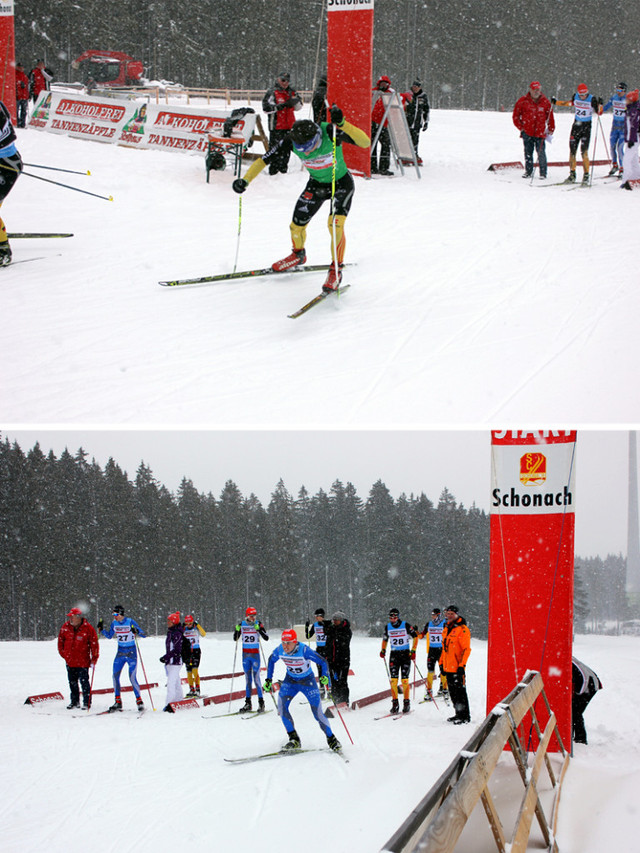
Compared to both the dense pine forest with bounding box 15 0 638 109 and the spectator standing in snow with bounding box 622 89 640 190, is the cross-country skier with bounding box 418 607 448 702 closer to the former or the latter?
the spectator standing in snow with bounding box 622 89 640 190

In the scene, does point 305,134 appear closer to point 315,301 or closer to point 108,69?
point 315,301

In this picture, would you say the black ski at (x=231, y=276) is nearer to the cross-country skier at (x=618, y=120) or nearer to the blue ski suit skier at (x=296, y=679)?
the blue ski suit skier at (x=296, y=679)

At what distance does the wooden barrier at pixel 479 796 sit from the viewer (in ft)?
6.47

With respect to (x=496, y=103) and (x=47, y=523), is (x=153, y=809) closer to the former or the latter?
(x=47, y=523)

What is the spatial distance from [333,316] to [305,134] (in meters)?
1.70

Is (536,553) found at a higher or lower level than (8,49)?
lower

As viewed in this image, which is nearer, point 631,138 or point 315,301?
point 315,301

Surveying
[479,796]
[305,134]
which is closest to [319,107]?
[305,134]

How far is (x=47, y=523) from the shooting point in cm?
3241

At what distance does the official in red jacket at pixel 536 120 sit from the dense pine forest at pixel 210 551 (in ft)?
85.2

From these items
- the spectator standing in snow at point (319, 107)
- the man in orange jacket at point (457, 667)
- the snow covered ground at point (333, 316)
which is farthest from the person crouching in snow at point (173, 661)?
the spectator standing in snow at point (319, 107)

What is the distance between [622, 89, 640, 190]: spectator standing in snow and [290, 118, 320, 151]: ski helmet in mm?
7204

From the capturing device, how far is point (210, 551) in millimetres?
38719

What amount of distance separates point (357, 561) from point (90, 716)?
1557 inches
